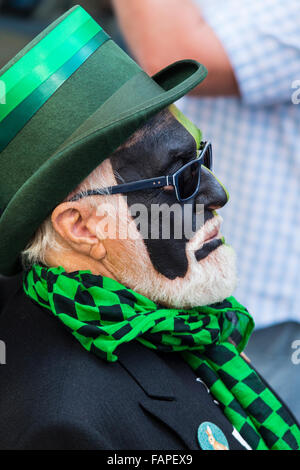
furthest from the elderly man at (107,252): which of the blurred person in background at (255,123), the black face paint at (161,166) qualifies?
the blurred person in background at (255,123)

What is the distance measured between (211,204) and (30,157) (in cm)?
57

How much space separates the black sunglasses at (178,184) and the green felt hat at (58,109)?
0.09 meters

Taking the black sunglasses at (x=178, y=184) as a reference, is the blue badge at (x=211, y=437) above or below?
below

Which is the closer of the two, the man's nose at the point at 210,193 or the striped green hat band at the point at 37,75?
the striped green hat band at the point at 37,75

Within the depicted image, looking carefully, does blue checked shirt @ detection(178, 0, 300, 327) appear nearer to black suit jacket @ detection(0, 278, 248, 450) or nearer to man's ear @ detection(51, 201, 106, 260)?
black suit jacket @ detection(0, 278, 248, 450)

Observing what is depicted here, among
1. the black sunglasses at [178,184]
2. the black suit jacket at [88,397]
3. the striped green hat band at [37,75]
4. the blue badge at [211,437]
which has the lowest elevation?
the blue badge at [211,437]

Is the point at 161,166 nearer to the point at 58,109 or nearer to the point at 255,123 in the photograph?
the point at 58,109

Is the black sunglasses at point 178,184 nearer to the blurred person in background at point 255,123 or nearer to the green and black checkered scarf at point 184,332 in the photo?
the green and black checkered scarf at point 184,332

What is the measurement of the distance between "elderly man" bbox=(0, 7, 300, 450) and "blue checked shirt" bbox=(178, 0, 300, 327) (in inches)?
17.2

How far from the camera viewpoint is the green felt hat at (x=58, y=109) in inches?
62.0

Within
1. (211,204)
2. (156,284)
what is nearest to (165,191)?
(211,204)

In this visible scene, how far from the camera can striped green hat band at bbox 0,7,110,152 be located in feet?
5.29

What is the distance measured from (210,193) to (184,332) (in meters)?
0.43
